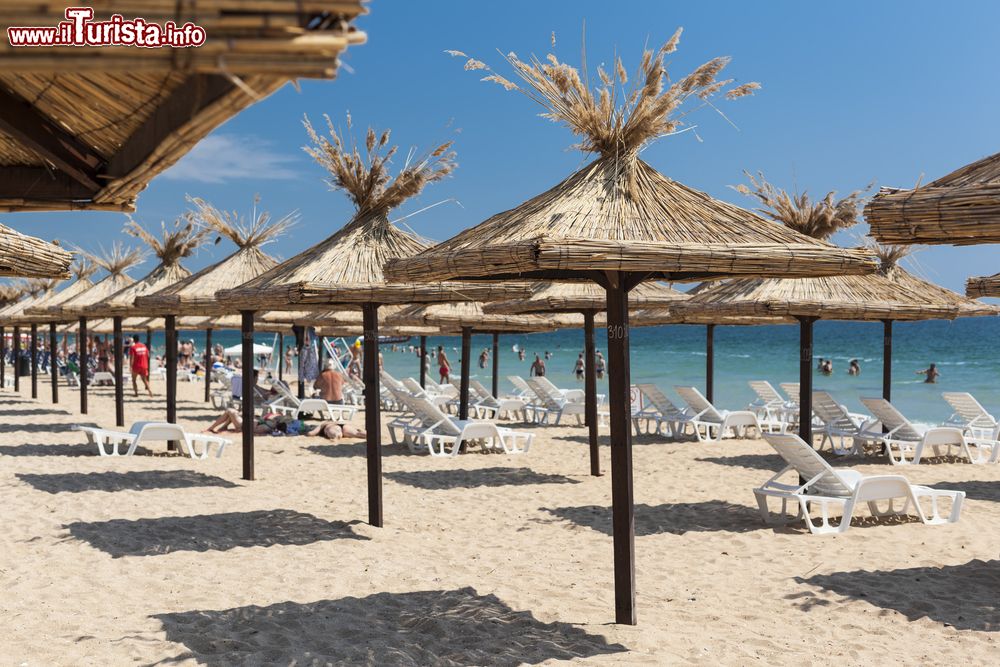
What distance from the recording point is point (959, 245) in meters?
4.84

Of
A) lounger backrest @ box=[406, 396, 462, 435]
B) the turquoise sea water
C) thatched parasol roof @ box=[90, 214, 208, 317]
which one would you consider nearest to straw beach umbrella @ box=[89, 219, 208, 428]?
thatched parasol roof @ box=[90, 214, 208, 317]

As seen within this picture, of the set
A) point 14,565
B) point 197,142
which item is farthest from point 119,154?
point 14,565

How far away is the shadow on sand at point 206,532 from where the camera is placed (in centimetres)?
626

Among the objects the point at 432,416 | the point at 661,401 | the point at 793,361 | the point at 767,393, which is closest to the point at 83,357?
the point at 432,416

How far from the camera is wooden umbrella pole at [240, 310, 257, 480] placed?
30.1ft

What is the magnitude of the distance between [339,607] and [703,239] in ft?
8.86

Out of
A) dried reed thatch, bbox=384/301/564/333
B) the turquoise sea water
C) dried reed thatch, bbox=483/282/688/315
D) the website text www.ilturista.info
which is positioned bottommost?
the turquoise sea water

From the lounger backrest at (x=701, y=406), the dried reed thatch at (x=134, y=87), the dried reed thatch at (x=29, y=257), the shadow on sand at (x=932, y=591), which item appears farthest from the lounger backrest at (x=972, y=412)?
the dried reed thatch at (x=134, y=87)

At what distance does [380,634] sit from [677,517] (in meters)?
3.74

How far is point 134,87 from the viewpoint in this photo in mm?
2430

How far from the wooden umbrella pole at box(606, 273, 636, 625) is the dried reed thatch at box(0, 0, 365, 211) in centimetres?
233

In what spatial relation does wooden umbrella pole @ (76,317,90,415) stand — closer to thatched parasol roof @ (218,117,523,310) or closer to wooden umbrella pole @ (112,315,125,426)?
wooden umbrella pole @ (112,315,125,426)

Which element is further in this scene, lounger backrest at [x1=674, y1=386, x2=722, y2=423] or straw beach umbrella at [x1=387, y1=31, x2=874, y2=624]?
lounger backrest at [x1=674, y1=386, x2=722, y2=423]

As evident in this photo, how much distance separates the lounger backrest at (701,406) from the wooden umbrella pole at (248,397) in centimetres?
646
